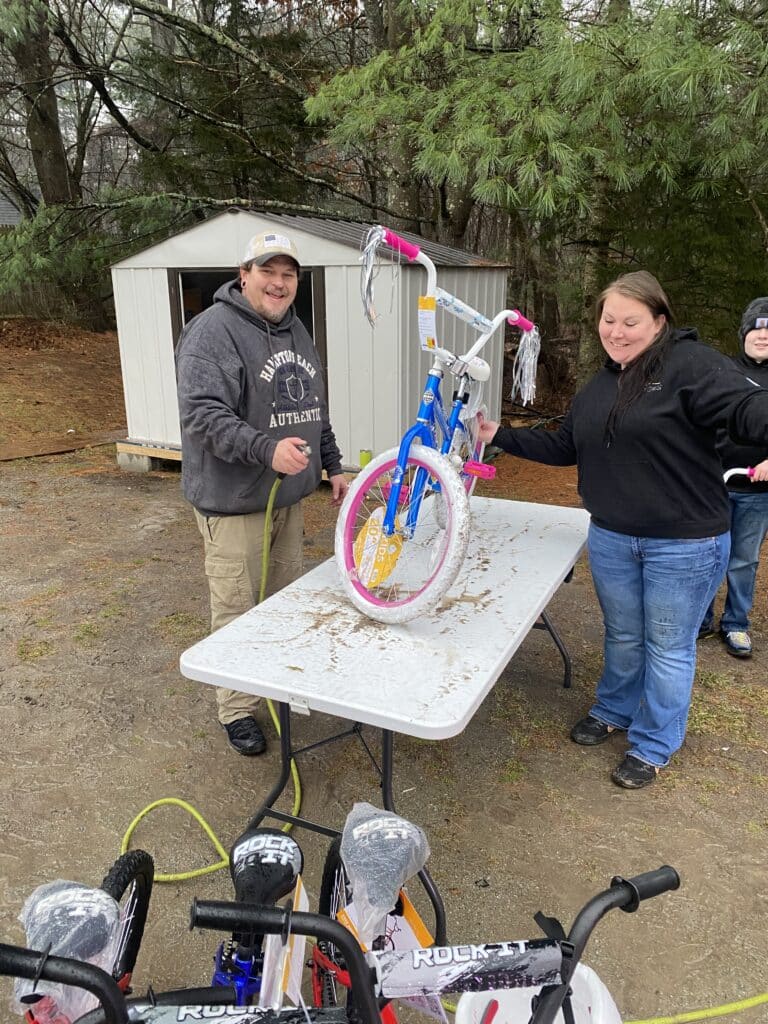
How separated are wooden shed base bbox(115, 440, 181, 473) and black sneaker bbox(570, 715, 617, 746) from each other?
450 cm

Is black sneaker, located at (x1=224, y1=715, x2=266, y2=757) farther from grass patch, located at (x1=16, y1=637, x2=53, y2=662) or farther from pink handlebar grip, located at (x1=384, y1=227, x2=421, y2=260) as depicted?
pink handlebar grip, located at (x1=384, y1=227, x2=421, y2=260)

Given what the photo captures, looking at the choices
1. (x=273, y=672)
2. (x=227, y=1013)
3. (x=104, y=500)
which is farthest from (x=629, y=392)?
(x=104, y=500)

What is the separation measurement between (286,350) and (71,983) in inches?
75.1

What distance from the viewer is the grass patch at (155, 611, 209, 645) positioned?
3453 mm

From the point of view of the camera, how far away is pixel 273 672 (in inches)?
68.1

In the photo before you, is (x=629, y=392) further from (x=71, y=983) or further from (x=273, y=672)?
(x=71, y=983)

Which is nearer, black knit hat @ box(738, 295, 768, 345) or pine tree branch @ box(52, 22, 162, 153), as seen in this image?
black knit hat @ box(738, 295, 768, 345)

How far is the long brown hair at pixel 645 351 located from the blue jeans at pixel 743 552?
4.12 feet

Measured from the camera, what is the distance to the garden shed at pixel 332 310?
197 inches

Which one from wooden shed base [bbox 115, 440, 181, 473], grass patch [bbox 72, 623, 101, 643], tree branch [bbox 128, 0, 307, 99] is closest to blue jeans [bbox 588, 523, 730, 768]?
grass patch [bbox 72, 623, 101, 643]

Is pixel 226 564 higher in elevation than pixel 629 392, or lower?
lower

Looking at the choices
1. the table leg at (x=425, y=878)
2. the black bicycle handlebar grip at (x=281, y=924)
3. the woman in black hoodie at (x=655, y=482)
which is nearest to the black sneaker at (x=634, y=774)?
the woman in black hoodie at (x=655, y=482)

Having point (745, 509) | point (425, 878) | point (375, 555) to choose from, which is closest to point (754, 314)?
point (745, 509)

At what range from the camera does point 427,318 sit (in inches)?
88.6
